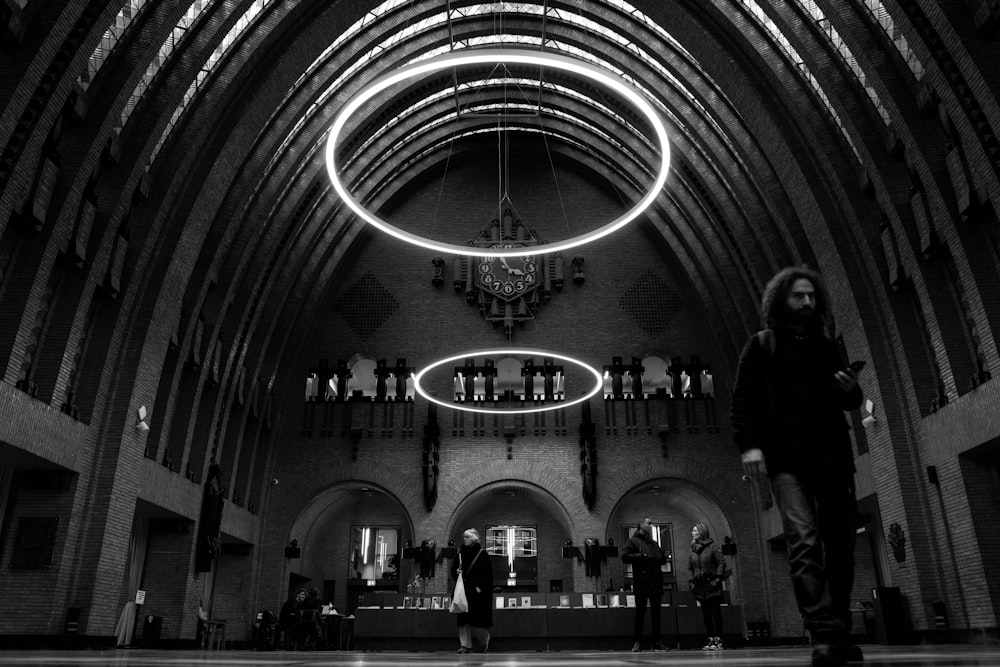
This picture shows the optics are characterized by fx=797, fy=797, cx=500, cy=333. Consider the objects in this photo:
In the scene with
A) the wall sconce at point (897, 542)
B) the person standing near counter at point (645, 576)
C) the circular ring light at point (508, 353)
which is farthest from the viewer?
the circular ring light at point (508, 353)

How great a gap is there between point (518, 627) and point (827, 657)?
19771 mm

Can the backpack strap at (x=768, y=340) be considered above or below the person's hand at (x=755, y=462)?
above

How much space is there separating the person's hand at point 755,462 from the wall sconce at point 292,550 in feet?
81.1

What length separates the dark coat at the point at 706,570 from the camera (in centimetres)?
1488

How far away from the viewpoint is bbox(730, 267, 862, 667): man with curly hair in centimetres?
436

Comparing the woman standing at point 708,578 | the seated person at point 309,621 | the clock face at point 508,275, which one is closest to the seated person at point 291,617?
the seated person at point 309,621

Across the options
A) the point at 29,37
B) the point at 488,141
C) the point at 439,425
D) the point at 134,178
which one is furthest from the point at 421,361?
the point at 29,37

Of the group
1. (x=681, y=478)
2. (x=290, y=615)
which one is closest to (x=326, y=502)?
(x=290, y=615)

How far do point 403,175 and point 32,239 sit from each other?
1706cm

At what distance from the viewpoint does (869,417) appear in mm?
18562

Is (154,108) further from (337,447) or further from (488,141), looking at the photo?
(488,141)

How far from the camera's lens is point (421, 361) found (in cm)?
2897

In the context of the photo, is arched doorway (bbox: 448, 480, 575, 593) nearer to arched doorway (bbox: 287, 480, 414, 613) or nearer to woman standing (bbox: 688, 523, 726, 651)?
arched doorway (bbox: 287, 480, 414, 613)

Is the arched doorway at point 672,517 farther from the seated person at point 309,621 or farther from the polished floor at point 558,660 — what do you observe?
the polished floor at point 558,660
